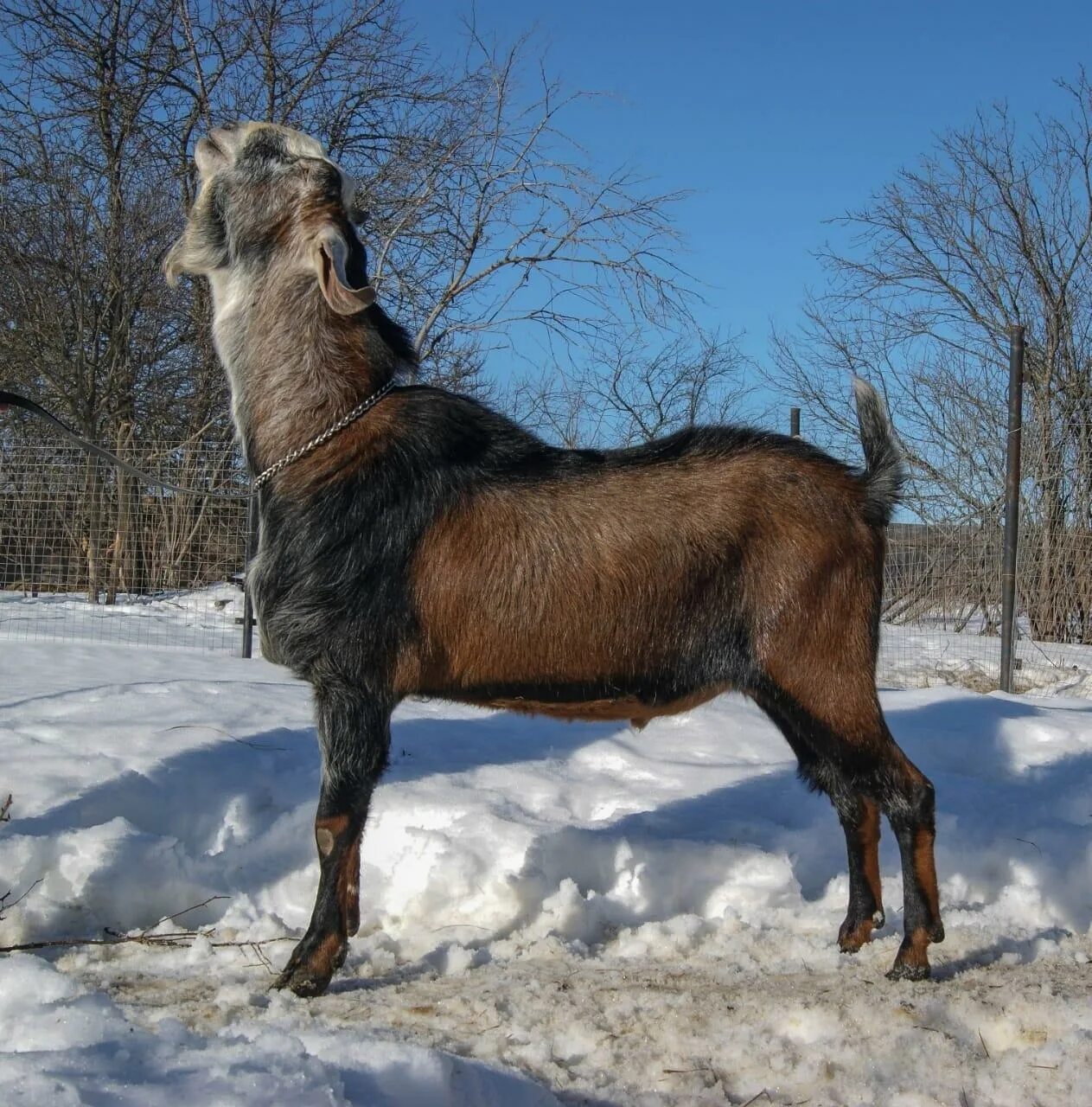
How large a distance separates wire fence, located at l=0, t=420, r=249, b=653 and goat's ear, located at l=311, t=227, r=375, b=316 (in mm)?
6912

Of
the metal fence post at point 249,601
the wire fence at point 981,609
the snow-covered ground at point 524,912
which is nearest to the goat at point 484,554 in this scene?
the snow-covered ground at point 524,912

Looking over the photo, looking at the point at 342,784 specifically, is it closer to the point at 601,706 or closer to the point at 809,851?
the point at 601,706

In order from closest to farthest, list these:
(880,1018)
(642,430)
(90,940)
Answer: (880,1018) → (90,940) → (642,430)

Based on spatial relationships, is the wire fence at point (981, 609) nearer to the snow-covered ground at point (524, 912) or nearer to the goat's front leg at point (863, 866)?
the snow-covered ground at point (524, 912)

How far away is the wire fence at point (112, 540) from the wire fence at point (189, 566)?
0.01 metres

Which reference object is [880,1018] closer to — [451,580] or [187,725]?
[451,580]

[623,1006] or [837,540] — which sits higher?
[837,540]

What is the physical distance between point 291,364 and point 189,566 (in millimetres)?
7579

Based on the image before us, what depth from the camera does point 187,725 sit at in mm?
5086

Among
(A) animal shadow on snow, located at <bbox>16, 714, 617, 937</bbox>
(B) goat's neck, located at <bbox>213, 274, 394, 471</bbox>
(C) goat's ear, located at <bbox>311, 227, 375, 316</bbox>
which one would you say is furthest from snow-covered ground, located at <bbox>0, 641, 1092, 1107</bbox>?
(C) goat's ear, located at <bbox>311, 227, 375, 316</bbox>

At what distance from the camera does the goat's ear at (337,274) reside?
3434mm

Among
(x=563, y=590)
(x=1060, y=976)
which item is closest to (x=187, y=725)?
(x=563, y=590)

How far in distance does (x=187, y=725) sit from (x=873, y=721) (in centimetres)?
306

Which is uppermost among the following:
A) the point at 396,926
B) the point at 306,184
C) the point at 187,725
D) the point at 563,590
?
the point at 306,184
